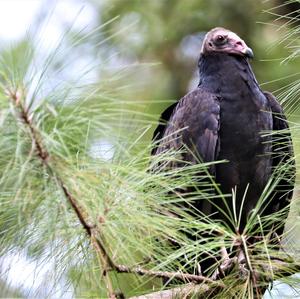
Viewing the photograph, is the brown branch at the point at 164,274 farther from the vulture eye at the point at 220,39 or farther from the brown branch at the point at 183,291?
the vulture eye at the point at 220,39

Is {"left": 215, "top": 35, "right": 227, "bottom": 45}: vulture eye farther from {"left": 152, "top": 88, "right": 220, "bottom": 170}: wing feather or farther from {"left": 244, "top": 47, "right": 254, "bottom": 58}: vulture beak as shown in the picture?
{"left": 152, "top": 88, "right": 220, "bottom": 170}: wing feather

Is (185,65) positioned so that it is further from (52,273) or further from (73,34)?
(73,34)

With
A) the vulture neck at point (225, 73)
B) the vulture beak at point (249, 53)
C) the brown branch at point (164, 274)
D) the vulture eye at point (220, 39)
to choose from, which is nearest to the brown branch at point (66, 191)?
the brown branch at point (164, 274)

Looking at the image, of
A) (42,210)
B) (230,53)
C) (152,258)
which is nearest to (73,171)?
(42,210)

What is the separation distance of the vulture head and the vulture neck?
0.03 metres

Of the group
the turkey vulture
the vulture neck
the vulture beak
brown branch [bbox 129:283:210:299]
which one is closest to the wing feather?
the turkey vulture

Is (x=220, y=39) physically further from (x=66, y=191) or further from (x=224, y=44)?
(x=66, y=191)

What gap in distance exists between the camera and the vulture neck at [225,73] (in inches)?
153

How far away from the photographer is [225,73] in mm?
3941

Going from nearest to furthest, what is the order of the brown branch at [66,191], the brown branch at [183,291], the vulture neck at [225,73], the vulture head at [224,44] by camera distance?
the brown branch at [66,191] < the brown branch at [183,291] < the vulture neck at [225,73] < the vulture head at [224,44]

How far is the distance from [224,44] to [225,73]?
8.9 inches

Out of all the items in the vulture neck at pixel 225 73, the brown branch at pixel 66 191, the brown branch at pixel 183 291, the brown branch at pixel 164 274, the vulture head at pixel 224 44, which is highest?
the brown branch at pixel 66 191

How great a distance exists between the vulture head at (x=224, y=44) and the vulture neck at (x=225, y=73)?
0.03 meters

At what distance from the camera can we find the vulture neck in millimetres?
3889
